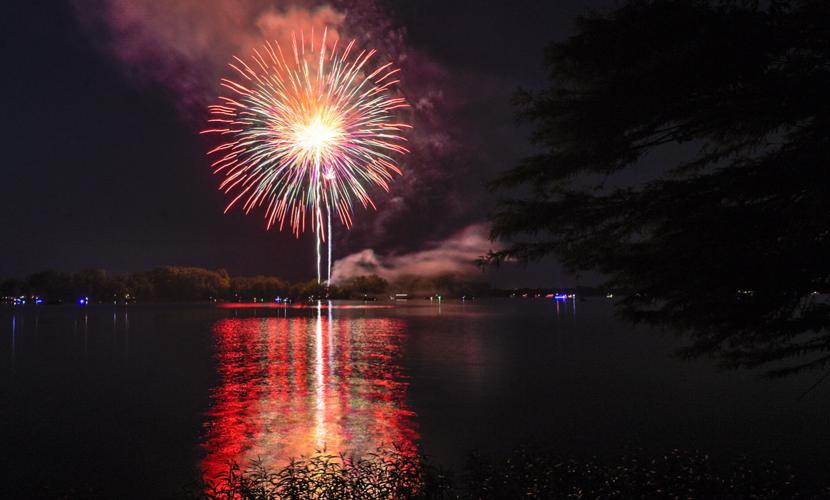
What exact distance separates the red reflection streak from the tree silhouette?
35.5 feet

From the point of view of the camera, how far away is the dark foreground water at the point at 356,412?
798 inches

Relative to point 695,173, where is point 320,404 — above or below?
below

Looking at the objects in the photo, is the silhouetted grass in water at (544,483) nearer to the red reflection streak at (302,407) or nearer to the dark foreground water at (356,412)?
the dark foreground water at (356,412)

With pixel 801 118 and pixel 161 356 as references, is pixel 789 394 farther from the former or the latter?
pixel 161 356

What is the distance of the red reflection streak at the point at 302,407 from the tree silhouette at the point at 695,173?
10.8 metres

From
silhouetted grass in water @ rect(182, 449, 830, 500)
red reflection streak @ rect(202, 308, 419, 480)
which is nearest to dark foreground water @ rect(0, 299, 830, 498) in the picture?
red reflection streak @ rect(202, 308, 419, 480)

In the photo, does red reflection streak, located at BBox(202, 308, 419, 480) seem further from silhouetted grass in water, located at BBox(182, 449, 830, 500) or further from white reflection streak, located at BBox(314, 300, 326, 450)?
silhouetted grass in water, located at BBox(182, 449, 830, 500)

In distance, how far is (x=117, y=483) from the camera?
59.3ft

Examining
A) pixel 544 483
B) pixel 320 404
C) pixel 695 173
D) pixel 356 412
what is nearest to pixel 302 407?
pixel 320 404

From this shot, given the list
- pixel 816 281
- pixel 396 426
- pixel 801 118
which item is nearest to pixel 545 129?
pixel 801 118

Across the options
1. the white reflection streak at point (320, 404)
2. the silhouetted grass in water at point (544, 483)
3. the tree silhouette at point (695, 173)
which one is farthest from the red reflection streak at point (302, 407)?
the tree silhouette at point (695, 173)

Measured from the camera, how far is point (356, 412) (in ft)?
91.9

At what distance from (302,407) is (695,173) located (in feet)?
77.2

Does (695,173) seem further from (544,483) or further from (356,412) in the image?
(356,412)
